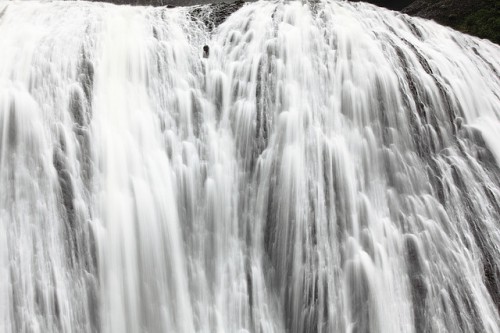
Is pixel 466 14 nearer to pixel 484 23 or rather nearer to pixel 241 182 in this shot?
pixel 484 23

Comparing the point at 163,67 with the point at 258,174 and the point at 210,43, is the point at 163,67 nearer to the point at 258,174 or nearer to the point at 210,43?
the point at 210,43

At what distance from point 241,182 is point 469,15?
7176mm

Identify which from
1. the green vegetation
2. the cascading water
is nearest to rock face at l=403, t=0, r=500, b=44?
the green vegetation

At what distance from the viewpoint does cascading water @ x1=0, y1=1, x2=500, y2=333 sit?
4629 mm

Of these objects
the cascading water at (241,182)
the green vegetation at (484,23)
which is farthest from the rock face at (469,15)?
the cascading water at (241,182)

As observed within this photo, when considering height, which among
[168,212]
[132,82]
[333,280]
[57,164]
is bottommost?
[333,280]

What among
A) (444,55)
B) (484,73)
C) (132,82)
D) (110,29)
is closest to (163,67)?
(132,82)

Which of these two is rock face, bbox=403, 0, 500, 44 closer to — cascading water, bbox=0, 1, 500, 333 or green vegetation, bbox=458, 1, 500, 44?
green vegetation, bbox=458, 1, 500, 44

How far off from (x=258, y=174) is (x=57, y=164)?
1.99m

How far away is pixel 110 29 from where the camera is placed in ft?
21.1

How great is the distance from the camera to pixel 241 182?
5270 millimetres

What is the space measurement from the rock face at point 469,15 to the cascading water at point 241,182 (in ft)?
12.3

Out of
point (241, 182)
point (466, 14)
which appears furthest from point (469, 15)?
point (241, 182)

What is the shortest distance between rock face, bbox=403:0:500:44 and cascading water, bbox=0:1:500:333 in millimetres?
3740
